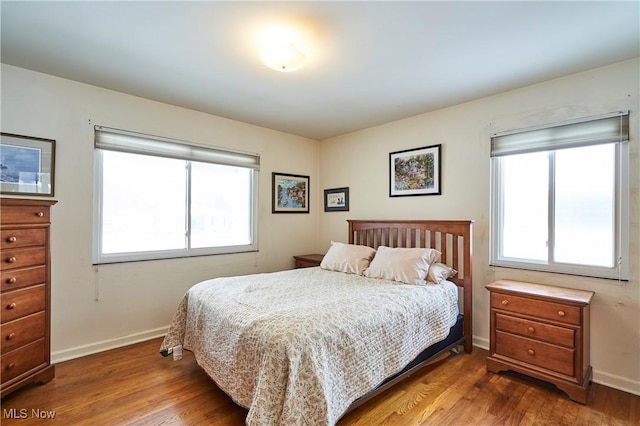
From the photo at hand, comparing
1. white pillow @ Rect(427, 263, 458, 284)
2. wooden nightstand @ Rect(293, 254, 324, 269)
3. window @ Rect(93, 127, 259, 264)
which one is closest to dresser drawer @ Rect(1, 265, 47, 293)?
window @ Rect(93, 127, 259, 264)

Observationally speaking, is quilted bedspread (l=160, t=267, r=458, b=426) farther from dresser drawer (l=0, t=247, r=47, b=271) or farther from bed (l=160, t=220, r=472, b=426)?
dresser drawer (l=0, t=247, r=47, b=271)

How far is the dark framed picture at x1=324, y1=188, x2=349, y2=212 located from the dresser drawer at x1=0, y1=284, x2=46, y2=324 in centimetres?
323

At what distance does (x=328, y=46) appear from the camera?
6.76 feet

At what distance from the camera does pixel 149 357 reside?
8.77 ft

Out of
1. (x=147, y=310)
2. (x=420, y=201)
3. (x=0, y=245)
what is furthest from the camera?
(x=420, y=201)

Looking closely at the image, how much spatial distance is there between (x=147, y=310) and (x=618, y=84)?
15.0 feet

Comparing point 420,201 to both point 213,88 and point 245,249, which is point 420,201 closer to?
point 245,249

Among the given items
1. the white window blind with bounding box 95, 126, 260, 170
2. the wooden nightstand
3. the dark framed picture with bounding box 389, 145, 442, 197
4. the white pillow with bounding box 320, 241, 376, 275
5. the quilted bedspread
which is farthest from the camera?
the wooden nightstand

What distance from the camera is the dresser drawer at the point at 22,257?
1.97 meters

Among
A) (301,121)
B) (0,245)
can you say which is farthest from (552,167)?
(0,245)

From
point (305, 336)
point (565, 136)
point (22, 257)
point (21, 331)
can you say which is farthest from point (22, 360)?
point (565, 136)

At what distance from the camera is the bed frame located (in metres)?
2.51

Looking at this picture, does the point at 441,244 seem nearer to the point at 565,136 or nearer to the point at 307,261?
the point at 565,136

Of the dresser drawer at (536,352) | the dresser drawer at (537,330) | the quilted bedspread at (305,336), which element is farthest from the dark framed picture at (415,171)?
the dresser drawer at (536,352)
